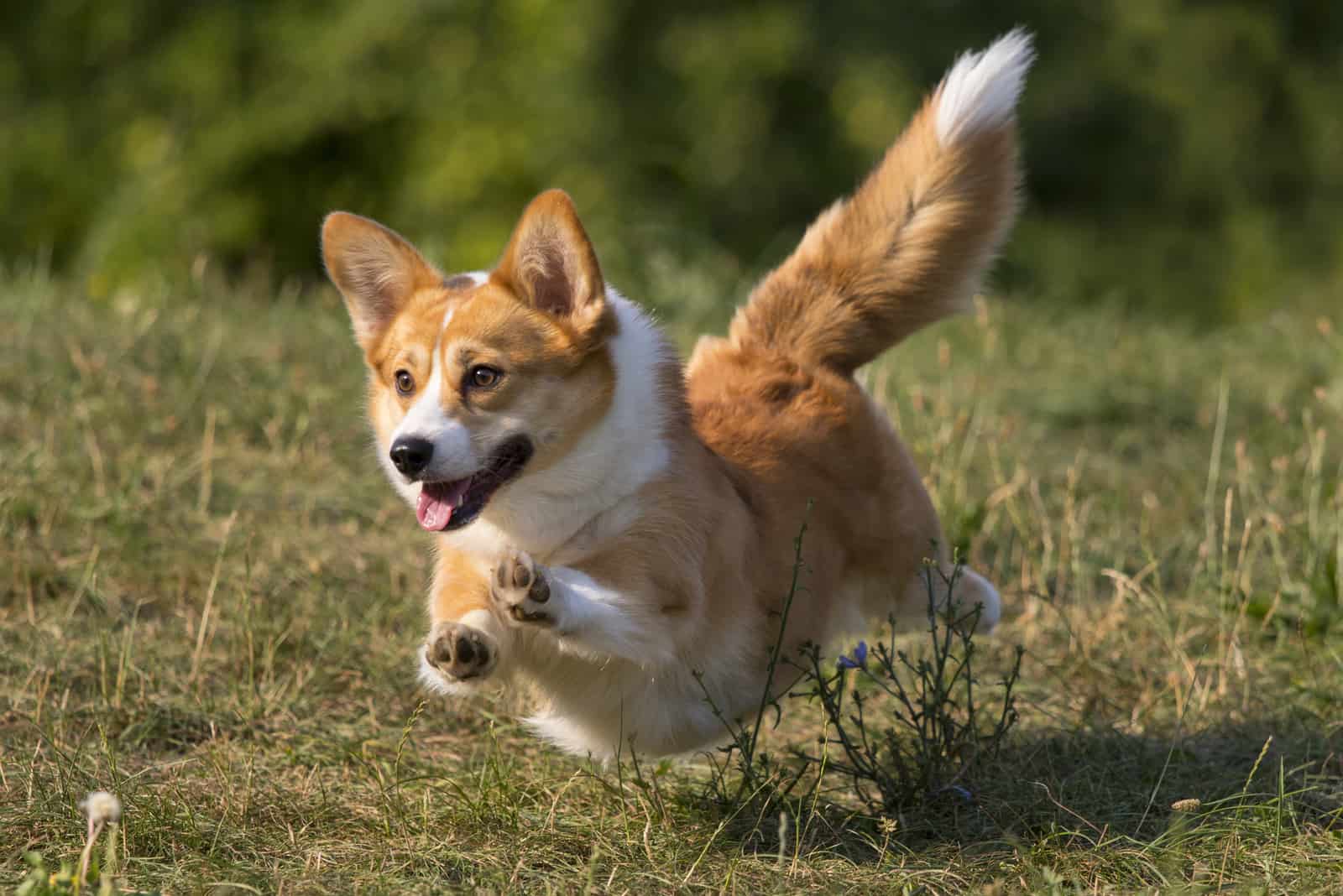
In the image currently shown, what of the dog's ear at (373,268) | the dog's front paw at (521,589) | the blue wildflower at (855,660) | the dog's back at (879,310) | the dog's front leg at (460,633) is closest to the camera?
the dog's front paw at (521,589)

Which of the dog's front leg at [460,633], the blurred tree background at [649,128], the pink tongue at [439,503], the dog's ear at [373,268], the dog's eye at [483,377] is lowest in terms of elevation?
the blurred tree background at [649,128]

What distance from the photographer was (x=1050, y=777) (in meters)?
3.50

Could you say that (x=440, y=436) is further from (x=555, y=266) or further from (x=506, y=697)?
(x=506, y=697)

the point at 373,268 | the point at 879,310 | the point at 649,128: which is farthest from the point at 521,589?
the point at 649,128

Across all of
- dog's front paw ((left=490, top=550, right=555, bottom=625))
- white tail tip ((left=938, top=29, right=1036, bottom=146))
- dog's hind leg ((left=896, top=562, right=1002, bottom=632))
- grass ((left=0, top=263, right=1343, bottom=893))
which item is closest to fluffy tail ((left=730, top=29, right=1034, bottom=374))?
white tail tip ((left=938, top=29, right=1036, bottom=146))

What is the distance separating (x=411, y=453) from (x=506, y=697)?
108 centimetres

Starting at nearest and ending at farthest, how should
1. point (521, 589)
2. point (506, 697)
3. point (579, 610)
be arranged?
point (521, 589) → point (579, 610) → point (506, 697)

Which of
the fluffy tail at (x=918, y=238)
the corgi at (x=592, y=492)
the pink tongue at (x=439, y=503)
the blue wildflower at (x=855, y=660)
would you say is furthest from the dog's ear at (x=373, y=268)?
the blue wildflower at (x=855, y=660)

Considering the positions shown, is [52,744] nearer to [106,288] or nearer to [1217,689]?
[1217,689]

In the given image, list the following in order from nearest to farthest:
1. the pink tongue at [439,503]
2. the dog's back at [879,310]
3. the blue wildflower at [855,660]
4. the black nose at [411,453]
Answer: the black nose at [411,453] < the pink tongue at [439,503] < the blue wildflower at [855,660] < the dog's back at [879,310]

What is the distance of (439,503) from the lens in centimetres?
315

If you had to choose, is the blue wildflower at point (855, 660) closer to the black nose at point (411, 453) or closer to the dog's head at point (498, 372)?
the dog's head at point (498, 372)

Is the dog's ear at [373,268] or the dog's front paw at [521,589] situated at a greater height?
the dog's ear at [373,268]

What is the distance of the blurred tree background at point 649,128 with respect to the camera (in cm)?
1025
